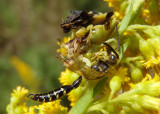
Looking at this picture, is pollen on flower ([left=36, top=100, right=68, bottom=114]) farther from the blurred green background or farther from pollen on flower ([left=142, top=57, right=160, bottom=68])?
the blurred green background

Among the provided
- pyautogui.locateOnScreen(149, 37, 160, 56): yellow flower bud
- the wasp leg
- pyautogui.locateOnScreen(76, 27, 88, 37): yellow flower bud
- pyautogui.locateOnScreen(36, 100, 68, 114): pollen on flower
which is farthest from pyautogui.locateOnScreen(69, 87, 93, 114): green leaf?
pyautogui.locateOnScreen(149, 37, 160, 56): yellow flower bud

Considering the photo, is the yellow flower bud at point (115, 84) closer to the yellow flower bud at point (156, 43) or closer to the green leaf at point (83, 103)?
the green leaf at point (83, 103)

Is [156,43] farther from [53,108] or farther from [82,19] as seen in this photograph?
[53,108]

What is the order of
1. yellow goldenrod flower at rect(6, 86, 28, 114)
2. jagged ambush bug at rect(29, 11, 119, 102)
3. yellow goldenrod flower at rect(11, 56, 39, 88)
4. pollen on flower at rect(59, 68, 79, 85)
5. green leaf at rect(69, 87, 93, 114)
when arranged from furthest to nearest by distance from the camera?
yellow goldenrod flower at rect(11, 56, 39, 88) < yellow goldenrod flower at rect(6, 86, 28, 114) < pollen on flower at rect(59, 68, 79, 85) < green leaf at rect(69, 87, 93, 114) < jagged ambush bug at rect(29, 11, 119, 102)

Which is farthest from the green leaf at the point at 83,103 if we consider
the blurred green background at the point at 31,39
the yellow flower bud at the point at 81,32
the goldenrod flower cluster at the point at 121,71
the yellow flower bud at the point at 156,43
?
the blurred green background at the point at 31,39

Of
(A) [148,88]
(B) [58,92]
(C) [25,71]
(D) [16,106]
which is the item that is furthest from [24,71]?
(A) [148,88]

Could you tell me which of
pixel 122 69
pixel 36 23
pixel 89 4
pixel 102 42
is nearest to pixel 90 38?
pixel 102 42
